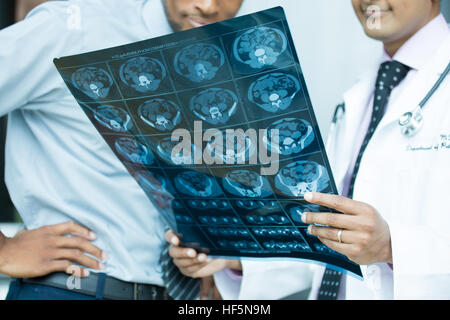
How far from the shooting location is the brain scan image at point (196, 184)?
0.84 m

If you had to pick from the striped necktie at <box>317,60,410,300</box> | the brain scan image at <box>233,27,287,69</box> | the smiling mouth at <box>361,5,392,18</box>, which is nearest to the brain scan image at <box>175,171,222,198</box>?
the brain scan image at <box>233,27,287,69</box>

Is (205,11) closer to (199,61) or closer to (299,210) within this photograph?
(199,61)

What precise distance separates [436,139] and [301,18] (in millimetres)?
391

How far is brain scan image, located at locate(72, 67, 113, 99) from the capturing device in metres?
0.75

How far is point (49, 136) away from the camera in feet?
3.29

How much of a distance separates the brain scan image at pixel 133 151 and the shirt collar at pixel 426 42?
600 mm

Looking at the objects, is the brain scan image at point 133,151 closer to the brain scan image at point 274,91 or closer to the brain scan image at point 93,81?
the brain scan image at point 93,81

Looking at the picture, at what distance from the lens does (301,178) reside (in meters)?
0.74

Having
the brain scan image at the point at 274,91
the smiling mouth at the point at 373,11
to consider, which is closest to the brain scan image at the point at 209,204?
the brain scan image at the point at 274,91

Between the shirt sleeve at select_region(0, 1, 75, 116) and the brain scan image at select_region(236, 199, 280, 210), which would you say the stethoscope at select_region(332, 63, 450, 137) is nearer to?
the brain scan image at select_region(236, 199, 280, 210)

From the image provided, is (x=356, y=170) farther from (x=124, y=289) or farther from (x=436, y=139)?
(x=124, y=289)

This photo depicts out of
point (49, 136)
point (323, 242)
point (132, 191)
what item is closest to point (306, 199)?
point (323, 242)
